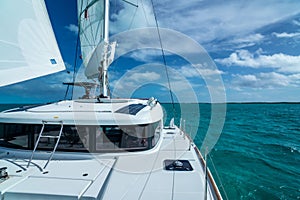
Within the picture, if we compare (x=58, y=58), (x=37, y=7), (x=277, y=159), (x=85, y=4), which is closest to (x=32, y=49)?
(x=58, y=58)

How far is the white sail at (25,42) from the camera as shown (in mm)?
3451

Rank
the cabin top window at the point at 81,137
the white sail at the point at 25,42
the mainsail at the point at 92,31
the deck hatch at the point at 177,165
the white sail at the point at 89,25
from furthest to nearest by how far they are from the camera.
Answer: the white sail at the point at 89,25 → the mainsail at the point at 92,31 → the white sail at the point at 25,42 → the cabin top window at the point at 81,137 → the deck hatch at the point at 177,165

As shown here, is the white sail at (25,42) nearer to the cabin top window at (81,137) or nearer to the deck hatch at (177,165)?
the cabin top window at (81,137)

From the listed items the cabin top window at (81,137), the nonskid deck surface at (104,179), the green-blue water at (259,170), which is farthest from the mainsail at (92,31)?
the green-blue water at (259,170)

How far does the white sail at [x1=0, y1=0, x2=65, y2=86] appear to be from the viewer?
3.45 m

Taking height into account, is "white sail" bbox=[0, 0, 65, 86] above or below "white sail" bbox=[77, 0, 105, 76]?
below

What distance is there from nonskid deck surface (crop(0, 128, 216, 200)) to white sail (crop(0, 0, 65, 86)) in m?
1.73

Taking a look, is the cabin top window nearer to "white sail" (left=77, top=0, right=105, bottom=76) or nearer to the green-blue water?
the green-blue water

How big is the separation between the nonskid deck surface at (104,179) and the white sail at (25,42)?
1726 millimetres

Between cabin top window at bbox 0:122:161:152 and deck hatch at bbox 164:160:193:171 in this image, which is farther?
cabin top window at bbox 0:122:161:152

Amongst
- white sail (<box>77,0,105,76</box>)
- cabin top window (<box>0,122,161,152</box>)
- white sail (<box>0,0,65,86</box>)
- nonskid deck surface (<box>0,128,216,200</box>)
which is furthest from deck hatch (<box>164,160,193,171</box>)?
white sail (<box>77,0,105,76</box>)

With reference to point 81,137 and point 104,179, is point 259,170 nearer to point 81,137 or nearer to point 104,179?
point 104,179

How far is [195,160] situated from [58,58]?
426 centimetres

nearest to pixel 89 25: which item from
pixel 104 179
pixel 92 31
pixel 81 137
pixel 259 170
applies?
pixel 92 31
